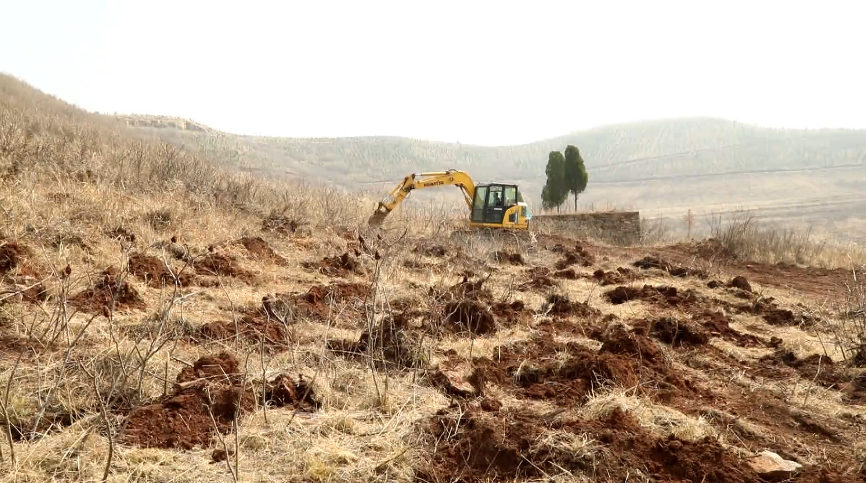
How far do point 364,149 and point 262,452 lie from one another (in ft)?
273

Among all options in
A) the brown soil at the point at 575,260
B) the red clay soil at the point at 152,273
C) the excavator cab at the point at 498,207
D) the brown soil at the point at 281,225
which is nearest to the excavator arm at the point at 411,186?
the excavator cab at the point at 498,207

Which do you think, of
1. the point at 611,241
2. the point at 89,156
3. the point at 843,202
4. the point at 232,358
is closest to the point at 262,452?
the point at 232,358

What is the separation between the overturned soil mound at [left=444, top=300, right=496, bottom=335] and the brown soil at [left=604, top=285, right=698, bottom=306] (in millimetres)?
3145

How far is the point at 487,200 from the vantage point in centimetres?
1964

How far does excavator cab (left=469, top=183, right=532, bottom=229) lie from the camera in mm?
19109

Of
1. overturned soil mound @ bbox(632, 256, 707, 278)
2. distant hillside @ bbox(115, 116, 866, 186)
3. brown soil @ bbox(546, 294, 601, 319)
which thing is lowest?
overturned soil mound @ bbox(632, 256, 707, 278)

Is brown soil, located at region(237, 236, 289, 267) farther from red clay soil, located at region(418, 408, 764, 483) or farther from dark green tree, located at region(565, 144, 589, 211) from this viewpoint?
dark green tree, located at region(565, 144, 589, 211)

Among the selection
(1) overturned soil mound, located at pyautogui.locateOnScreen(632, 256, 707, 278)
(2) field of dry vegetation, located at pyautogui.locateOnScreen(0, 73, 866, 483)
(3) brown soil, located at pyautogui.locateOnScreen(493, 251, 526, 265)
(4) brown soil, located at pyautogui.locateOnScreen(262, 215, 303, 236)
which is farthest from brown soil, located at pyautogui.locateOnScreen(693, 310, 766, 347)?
(4) brown soil, located at pyautogui.locateOnScreen(262, 215, 303, 236)

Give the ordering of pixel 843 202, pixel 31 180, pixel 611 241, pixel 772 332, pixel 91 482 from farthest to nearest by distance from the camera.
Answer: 1. pixel 843 202
2. pixel 611 241
3. pixel 31 180
4. pixel 772 332
5. pixel 91 482

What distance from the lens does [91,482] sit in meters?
2.93

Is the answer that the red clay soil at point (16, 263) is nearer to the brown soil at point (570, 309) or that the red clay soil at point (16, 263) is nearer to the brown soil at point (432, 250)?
the brown soil at point (570, 309)

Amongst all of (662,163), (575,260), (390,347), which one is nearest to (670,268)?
(575,260)

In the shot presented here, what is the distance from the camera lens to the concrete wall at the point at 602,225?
2642 cm

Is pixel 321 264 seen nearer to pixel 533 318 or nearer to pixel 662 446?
pixel 533 318
